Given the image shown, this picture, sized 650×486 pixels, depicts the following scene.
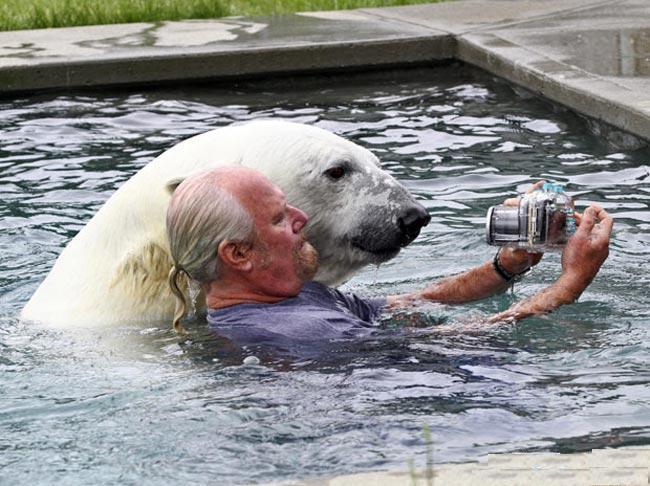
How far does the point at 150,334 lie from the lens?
4590mm

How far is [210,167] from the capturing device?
4516mm

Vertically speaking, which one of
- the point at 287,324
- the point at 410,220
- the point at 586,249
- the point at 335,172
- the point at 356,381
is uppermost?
the point at 335,172

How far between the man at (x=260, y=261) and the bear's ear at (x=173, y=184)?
0.36 feet

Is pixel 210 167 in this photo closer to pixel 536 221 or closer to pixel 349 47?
pixel 536 221

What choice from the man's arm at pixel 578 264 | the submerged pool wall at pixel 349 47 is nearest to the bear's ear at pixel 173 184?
the man's arm at pixel 578 264

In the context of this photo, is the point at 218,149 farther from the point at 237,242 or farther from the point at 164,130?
the point at 164,130

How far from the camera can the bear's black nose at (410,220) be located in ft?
15.1

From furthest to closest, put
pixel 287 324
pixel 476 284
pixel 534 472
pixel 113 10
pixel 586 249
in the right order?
pixel 113 10 < pixel 476 284 < pixel 586 249 < pixel 287 324 < pixel 534 472

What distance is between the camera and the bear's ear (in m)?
4.55

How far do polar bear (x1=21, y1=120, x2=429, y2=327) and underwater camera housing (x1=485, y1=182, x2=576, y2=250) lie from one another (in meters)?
0.24

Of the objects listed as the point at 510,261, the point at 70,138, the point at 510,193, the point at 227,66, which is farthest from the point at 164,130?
the point at 510,261

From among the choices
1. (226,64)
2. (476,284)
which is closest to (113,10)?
(226,64)

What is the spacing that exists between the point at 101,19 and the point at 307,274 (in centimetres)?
761

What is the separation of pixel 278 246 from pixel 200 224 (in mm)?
250
